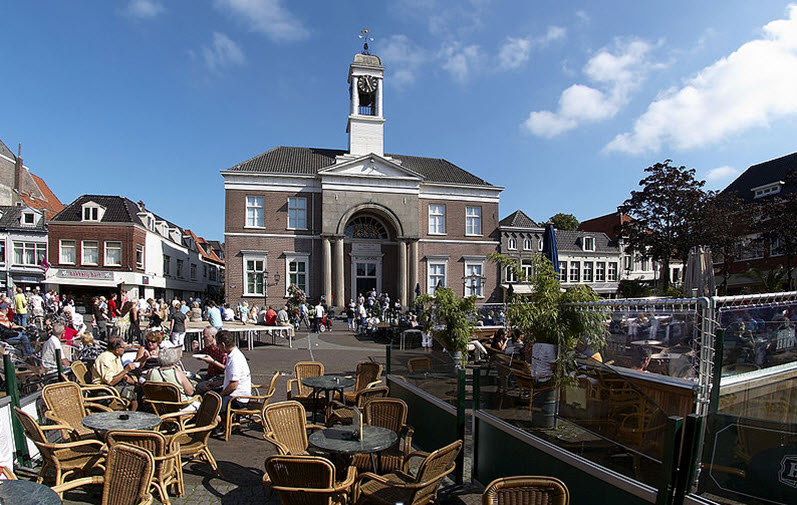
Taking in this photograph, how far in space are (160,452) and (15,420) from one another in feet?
8.31

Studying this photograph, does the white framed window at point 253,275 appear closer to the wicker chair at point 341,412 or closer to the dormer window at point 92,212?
the dormer window at point 92,212

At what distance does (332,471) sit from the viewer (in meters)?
3.56

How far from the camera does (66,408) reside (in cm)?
550

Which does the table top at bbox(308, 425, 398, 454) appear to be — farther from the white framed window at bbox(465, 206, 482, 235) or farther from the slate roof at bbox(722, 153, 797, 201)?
the slate roof at bbox(722, 153, 797, 201)

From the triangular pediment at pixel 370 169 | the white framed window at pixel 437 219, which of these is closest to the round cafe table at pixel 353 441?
the triangular pediment at pixel 370 169

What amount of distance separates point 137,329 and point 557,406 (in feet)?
45.6

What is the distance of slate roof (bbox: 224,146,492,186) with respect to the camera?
30859 millimetres

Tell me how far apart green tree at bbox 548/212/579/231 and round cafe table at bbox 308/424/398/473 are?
59357mm

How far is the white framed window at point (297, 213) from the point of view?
30.2 m

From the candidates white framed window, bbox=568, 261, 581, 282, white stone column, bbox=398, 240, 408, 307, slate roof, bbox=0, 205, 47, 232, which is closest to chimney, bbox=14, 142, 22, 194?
slate roof, bbox=0, 205, 47, 232

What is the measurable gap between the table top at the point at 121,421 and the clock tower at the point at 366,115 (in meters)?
28.8

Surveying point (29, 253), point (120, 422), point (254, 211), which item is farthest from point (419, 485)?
point (29, 253)

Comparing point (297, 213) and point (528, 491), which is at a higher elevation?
point (297, 213)

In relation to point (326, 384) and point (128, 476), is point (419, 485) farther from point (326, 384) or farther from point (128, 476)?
point (326, 384)
